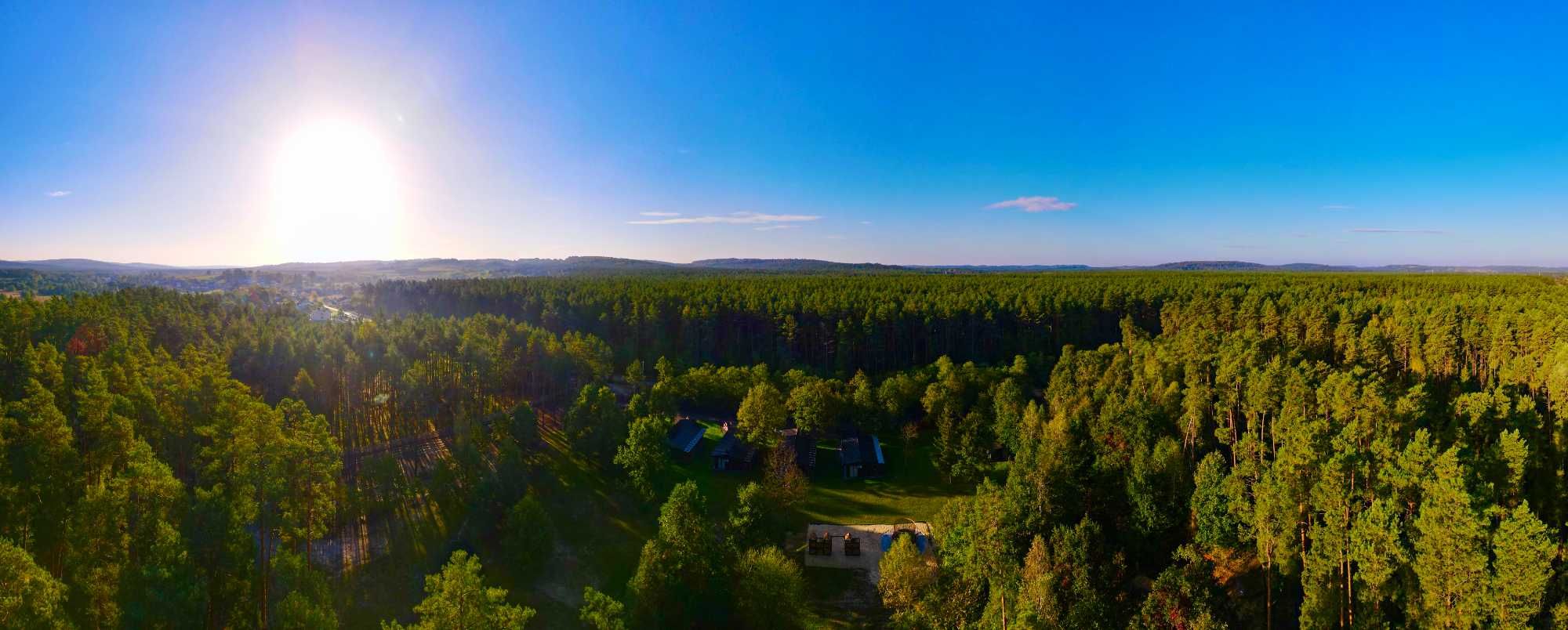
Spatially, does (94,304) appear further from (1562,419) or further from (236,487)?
(1562,419)

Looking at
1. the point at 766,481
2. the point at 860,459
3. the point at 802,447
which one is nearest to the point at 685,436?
the point at 802,447

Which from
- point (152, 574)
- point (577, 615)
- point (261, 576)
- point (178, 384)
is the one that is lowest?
point (577, 615)

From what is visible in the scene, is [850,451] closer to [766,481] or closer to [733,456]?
[733,456]

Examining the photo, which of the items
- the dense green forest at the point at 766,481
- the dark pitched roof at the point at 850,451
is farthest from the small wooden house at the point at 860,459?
the dense green forest at the point at 766,481

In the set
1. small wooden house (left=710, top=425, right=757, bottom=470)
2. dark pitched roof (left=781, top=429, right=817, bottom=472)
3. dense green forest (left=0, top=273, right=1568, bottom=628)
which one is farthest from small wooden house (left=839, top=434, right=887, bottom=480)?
small wooden house (left=710, top=425, right=757, bottom=470)

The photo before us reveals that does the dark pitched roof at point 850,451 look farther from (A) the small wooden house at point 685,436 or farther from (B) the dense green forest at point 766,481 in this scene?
(A) the small wooden house at point 685,436

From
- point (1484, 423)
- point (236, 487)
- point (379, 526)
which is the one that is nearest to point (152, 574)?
point (236, 487)
